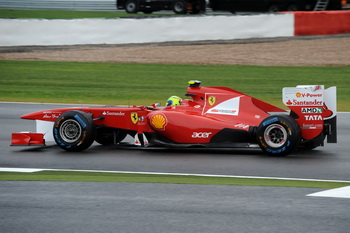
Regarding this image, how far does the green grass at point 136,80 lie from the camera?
16.6 meters

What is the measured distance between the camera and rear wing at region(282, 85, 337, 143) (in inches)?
353

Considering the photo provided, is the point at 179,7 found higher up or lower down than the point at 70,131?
higher up

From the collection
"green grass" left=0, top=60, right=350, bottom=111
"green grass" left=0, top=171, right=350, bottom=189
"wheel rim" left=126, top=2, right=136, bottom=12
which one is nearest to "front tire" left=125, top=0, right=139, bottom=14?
"wheel rim" left=126, top=2, right=136, bottom=12

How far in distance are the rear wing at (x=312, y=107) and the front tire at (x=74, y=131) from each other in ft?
9.39

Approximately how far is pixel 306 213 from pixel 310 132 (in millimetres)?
2970

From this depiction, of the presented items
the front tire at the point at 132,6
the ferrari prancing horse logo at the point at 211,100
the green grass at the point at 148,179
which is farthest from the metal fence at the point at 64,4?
the green grass at the point at 148,179

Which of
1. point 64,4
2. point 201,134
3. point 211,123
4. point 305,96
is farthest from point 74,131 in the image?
point 64,4

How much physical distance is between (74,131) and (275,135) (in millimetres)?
2943

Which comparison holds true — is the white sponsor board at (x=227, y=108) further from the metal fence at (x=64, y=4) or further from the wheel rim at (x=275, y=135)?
the metal fence at (x=64, y=4)

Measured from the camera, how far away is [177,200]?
672cm

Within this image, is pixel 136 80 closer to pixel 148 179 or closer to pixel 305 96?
pixel 305 96

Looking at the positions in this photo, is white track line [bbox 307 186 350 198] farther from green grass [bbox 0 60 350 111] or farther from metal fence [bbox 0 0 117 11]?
metal fence [bbox 0 0 117 11]

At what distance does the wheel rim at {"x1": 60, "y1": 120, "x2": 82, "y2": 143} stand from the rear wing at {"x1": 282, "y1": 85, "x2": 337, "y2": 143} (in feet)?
10.0

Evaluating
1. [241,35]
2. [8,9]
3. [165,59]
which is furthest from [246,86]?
[8,9]
